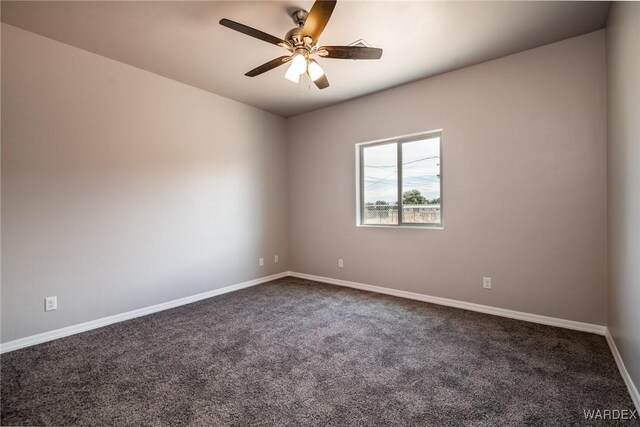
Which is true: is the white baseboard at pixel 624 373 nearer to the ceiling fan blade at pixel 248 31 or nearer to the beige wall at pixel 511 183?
the beige wall at pixel 511 183

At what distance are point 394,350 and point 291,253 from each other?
114 inches

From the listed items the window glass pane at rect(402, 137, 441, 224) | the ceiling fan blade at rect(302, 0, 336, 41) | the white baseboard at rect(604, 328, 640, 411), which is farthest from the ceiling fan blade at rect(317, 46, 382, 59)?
the white baseboard at rect(604, 328, 640, 411)

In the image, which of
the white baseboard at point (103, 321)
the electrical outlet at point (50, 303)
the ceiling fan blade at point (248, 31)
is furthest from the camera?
the electrical outlet at point (50, 303)

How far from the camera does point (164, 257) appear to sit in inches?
134

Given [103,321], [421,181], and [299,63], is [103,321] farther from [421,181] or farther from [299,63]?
[421,181]

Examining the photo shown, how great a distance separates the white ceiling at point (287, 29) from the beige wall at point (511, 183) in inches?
12.7

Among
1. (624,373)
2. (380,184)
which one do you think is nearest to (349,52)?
(380,184)

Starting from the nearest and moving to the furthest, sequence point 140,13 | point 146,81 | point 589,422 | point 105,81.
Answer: point 589,422, point 140,13, point 105,81, point 146,81

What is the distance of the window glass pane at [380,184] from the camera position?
3.98 metres

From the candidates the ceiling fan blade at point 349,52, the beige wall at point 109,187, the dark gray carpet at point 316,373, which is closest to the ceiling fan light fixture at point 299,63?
the ceiling fan blade at point 349,52

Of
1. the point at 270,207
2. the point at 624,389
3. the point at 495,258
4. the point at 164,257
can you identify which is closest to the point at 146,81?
the point at 164,257

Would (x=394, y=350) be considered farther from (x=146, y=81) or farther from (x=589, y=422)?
(x=146, y=81)

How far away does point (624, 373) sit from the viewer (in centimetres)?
189

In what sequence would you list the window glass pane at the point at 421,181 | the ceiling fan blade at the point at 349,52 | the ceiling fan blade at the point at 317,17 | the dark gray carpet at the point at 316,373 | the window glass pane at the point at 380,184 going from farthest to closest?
the window glass pane at the point at 380,184
the window glass pane at the point at 421,181
the ceiling fan blade at the point at 349,52
the ceiling fan blade at the point at 317,17
the dark gray carpet at the point at 316,373
